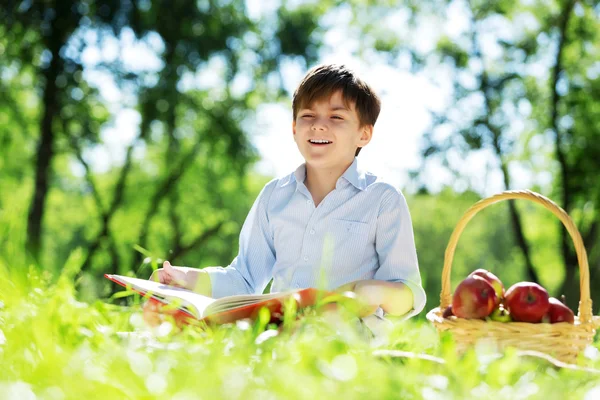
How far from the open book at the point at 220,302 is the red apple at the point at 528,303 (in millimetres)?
822

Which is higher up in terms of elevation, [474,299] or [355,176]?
[355,176]

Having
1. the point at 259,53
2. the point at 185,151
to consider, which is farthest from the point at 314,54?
the point at 185,151

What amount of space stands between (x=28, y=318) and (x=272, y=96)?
15256mm

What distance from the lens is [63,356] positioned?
1.32m

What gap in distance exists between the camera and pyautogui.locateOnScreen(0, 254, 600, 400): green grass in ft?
3.82

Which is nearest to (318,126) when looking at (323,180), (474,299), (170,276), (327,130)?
(327,130)

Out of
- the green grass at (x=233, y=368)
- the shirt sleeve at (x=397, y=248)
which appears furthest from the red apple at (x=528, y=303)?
the green grass at (x=233, y=368)

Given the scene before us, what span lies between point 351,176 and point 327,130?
0.25 m

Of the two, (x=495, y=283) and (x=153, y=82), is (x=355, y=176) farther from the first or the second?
(x=153, y=82)

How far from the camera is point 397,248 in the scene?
2791mm

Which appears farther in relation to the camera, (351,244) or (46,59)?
(46,59)

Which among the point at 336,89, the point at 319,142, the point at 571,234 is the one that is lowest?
the point at 571,234

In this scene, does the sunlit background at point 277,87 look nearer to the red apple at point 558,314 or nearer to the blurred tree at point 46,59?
the blurred tree at point 46,59

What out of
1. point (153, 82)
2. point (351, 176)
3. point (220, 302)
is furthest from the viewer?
point (153, 82)
